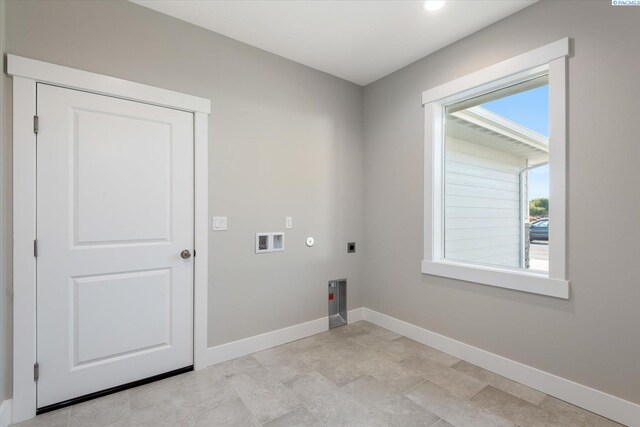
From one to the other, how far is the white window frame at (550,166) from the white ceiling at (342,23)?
15.6 inches

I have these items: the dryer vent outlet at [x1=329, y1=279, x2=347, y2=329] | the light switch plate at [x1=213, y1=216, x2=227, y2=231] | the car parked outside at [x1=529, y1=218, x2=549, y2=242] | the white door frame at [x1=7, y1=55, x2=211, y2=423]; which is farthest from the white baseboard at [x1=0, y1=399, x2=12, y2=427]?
the car parked outside at [x1=529, y1=218, x2=549, y2=242]

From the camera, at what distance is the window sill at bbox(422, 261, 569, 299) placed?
2064mm

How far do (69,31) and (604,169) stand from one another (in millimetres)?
3583

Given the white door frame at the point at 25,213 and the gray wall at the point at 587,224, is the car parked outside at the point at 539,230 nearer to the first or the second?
the gray wall at the point at 587,224

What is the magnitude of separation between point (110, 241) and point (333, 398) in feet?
6.31

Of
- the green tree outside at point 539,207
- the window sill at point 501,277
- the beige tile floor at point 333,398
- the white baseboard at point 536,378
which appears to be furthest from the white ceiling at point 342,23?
the beige tile floor at point 333,398

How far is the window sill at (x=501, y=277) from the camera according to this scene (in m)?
2.06

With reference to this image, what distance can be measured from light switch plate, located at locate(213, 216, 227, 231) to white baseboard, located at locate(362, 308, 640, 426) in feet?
6.75

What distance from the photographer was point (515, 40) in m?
2.28

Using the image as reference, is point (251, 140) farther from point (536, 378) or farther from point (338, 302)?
point (536, 378)

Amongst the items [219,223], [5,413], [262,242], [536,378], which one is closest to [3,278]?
[5,413]

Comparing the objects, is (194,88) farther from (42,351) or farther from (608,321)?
(608,321)

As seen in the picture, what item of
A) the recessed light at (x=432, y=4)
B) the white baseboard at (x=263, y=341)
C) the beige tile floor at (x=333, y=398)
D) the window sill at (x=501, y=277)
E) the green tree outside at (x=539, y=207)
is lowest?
the beige tile floor at (x=333, y=398)

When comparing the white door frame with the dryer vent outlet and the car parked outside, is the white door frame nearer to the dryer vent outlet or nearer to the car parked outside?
the dryer vent outlet
